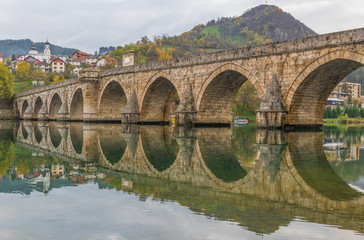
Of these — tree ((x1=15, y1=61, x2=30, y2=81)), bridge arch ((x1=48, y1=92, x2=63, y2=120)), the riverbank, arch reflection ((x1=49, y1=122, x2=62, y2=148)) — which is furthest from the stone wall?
the riverbank

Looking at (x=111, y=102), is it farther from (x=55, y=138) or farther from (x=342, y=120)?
(x=342, y=120)

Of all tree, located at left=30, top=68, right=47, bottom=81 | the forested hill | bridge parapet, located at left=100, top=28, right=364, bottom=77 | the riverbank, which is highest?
the forested hill

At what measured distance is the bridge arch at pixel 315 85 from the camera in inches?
656

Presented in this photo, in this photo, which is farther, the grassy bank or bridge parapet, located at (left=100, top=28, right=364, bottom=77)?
the grassy bank

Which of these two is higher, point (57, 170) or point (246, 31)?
point (246, 31)

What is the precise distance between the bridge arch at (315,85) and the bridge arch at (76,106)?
26.1 m

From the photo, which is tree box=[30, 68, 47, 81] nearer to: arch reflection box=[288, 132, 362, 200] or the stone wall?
the stone wall

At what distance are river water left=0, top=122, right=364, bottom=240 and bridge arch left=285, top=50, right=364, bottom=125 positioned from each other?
7.69 m

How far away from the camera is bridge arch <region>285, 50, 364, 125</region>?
1666 cm

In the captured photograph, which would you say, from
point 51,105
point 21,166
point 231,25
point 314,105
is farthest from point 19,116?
point 231,25

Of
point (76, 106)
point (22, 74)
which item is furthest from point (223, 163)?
point (22, 74)

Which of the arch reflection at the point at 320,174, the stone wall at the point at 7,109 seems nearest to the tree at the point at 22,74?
the stone wall at the point at 7,109

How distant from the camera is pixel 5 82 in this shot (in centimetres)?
5400

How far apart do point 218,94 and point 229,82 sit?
112cm
